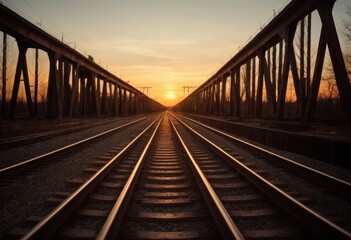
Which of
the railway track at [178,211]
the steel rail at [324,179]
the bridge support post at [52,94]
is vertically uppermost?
the bridge support post at [52,94]

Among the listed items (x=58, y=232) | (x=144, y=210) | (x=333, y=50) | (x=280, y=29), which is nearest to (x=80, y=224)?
(x=58, y=232)

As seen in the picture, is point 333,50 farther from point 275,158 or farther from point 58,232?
point 58,232

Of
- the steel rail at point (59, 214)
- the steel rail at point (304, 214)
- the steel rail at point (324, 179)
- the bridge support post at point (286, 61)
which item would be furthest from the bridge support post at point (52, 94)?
the steel rail at point (304, 214)

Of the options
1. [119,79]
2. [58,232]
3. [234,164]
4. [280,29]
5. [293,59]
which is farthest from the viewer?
[119,79]

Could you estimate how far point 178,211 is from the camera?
3617 mm

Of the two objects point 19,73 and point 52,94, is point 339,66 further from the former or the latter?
point 19,73

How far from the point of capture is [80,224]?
3.13m

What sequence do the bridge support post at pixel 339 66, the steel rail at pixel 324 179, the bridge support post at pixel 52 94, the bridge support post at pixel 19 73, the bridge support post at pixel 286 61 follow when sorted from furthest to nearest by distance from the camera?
1. the bridge support post at pixel 52 94
2. the bridge support post at pixel 19 73
3. the bridge support post at pixel 286 61
4. the bridge support post at pixel 339 66
5. the steel rail at pixel 324 179

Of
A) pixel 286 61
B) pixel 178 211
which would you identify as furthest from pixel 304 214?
pixel 286 61

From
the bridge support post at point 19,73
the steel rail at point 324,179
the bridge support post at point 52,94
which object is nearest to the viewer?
the steel rail at point 324,179

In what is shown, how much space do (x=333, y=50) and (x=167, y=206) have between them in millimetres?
8244

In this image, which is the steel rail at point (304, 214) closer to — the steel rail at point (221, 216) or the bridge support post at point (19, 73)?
the steel rail at point (221, 216)

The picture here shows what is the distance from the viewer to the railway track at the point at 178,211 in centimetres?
282

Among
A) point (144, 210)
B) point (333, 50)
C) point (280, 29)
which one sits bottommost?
point (144, 210)
